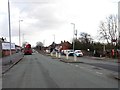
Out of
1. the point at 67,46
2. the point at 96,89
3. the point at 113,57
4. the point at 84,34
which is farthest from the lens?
the point at 67,46

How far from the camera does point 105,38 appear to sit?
93375 millimetres

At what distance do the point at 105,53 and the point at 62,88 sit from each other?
59934mm

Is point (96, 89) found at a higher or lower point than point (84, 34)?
lower

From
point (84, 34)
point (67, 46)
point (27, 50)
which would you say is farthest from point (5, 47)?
point (67, 46)

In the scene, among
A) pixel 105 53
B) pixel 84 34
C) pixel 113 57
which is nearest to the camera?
pixel 113 57

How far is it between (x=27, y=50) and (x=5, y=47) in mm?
21473

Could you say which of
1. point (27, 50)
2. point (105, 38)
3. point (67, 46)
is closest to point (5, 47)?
point (27, 50)

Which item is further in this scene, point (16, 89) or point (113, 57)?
point (113, 57)

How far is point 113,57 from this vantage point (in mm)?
A: 64625

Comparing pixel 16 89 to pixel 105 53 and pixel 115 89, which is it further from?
pixel 105 53

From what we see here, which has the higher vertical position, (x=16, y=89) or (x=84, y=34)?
(x=84, y=34)

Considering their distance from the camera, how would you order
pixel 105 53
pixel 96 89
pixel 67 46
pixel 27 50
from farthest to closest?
pixel 67 46
pixel 27 50
pixel 105 53
pixel 96 89

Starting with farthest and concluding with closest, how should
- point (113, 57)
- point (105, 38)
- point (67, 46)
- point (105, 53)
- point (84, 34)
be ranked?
point (67, 46) < point (84, 34) < point (105, 38) < point (105, 53) < point (113, 57)

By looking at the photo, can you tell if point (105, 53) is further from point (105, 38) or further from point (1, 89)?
point (1, 89)
